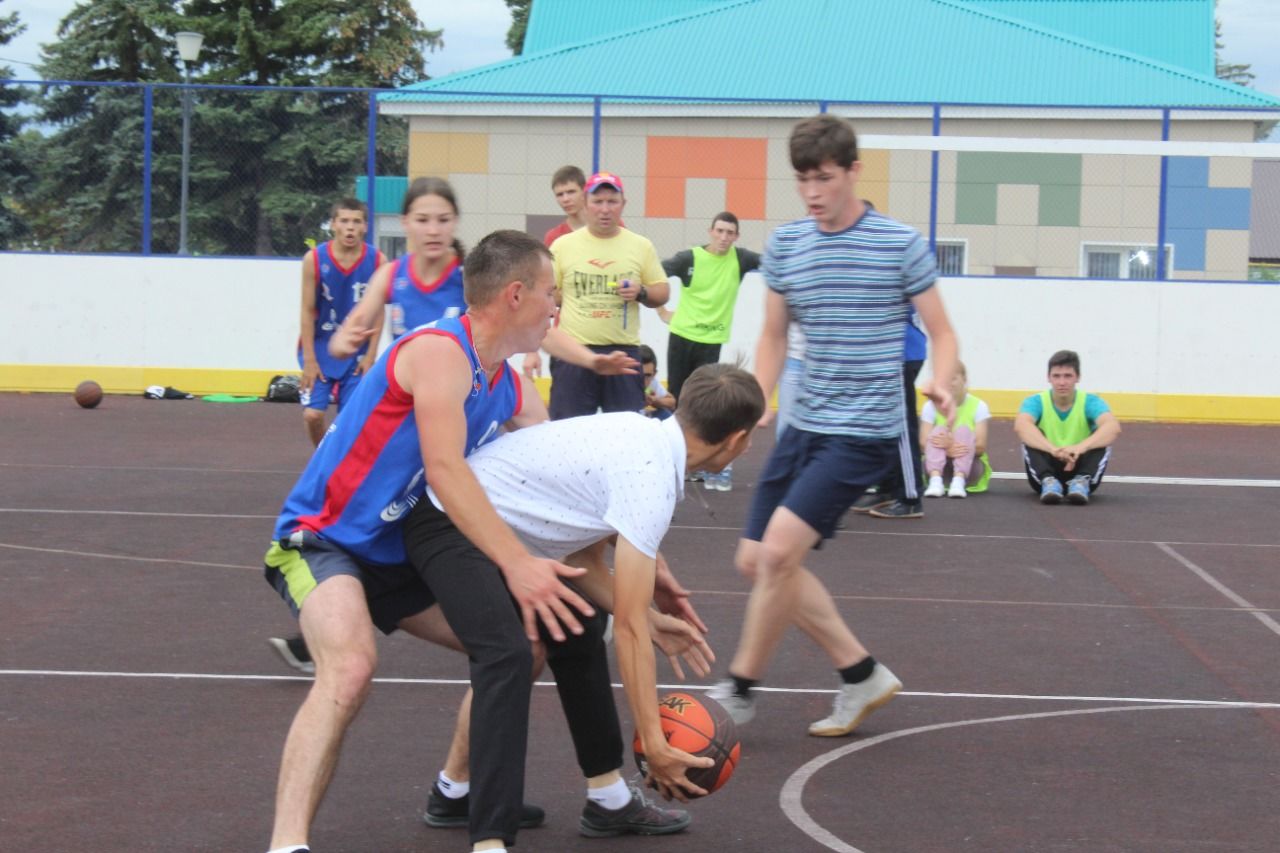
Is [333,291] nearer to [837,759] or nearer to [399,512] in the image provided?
[837,759]

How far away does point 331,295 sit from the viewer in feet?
32.1

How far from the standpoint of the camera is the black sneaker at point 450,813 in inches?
184

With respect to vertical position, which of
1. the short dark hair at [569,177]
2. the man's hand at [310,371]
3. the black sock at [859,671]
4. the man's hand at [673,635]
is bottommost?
the black sock at [859,671]

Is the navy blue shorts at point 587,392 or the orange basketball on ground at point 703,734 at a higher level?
the navy blue shorts at point 587,392

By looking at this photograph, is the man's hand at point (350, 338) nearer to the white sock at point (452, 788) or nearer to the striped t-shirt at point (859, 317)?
the striped t-shirt at point (859, 317)

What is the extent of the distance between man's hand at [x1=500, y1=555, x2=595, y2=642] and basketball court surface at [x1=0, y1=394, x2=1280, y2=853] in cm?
85

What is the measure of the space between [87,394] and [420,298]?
11224 mm

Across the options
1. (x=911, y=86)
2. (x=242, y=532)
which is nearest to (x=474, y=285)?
(x=242, y=532)

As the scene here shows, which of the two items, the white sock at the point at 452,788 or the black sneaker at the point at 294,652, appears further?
the black sneaker at the point at 294,652

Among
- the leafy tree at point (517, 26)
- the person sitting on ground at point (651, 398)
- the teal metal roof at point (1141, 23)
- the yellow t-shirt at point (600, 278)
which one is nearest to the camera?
the yellow t-shirt at point (600, 278)

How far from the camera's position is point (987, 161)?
2248 centimetres

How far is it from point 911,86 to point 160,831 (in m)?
32.2

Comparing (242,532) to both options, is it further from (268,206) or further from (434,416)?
(268,206)

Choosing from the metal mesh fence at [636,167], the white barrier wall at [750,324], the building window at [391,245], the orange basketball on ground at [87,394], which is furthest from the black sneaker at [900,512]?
the building window at [391,245]
